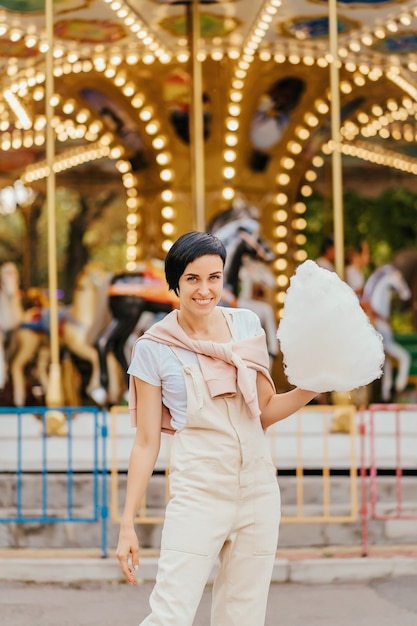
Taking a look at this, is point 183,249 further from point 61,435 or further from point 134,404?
point 61,435

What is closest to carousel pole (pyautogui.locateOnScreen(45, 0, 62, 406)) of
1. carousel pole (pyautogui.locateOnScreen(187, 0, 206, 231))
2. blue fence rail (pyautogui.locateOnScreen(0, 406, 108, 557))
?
blue fence rail (pyautogui.locateOnScreen(0, 406, 108, 557))

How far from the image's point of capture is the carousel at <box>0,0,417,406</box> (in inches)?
409

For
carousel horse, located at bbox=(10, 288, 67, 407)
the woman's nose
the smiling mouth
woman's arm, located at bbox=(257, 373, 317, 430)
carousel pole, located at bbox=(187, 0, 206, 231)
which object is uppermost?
carousel pole, located at bbox=(187, 0, 206, 231)

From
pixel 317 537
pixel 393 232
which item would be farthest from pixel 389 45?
pixel 317 537

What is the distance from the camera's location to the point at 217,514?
2861 millimetres

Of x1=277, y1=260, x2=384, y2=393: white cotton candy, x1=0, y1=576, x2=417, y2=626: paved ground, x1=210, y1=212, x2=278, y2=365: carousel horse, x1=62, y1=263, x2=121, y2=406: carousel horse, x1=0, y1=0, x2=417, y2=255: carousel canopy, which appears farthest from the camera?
x1=62, y1=263, x2=121, y2=406: carousel horse

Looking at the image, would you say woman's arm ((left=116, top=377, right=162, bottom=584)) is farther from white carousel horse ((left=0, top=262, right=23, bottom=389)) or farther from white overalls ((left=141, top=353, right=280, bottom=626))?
white carousel horse ((left=0, top=262, right=23, bottom=389))

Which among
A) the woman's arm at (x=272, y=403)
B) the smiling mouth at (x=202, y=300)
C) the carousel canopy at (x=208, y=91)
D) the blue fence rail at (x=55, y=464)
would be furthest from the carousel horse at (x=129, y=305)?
the smiling mouth at (x=202, y=300)

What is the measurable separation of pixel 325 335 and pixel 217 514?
1.74 ft

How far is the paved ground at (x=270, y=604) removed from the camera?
524 centimetres

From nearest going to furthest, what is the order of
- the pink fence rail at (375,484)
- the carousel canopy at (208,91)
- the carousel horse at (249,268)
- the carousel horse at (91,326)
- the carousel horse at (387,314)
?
the pink fence rail at (375,484)
the carousel canopy at (208,91)
the carousel horse at (249,268)
the carousel horse at (91,326)
the carousel horse at (387,314)

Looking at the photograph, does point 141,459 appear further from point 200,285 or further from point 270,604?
point 270,604

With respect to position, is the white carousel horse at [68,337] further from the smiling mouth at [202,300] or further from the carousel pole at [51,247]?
the smiling mouth at [202,300]

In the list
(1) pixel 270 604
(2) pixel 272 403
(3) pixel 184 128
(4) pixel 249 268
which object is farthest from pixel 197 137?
(2) pixel 272 403
